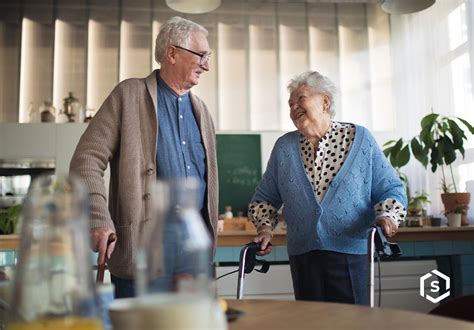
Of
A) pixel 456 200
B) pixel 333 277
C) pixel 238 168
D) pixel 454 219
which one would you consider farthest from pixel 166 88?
pixel 238 168

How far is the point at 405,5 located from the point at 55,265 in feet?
13.3

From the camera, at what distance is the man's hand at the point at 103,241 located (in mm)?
1424

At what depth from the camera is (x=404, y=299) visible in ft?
12.7

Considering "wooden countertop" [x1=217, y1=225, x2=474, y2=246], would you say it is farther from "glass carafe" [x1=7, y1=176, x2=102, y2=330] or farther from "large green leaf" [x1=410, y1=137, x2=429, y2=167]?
"glass carafe" [x1=7, y1=176, x2=102, y2=330]

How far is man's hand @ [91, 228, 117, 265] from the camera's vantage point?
1424mm

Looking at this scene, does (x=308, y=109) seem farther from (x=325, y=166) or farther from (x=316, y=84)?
(x=325, y=166)

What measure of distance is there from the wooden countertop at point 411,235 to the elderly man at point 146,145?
1512 millimetres

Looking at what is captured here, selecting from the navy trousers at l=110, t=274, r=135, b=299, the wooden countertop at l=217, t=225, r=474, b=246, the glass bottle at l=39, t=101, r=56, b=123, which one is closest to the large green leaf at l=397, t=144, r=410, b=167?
the wooden countertop at l=217, t=225, r=474, b=246

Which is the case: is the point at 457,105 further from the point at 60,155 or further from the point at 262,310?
the point at 262,310

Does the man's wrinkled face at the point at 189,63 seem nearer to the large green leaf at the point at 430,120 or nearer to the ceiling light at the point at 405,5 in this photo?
the ceiling light at the point at 405,5

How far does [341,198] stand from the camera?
1.96m

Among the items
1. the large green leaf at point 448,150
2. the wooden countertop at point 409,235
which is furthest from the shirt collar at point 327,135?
the large green leaf at point 448,150

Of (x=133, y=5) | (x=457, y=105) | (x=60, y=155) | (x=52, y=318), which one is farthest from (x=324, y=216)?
(x=133, y=5)

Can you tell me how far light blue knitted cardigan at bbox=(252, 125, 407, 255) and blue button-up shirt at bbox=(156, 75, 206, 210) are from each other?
364 millimetres
